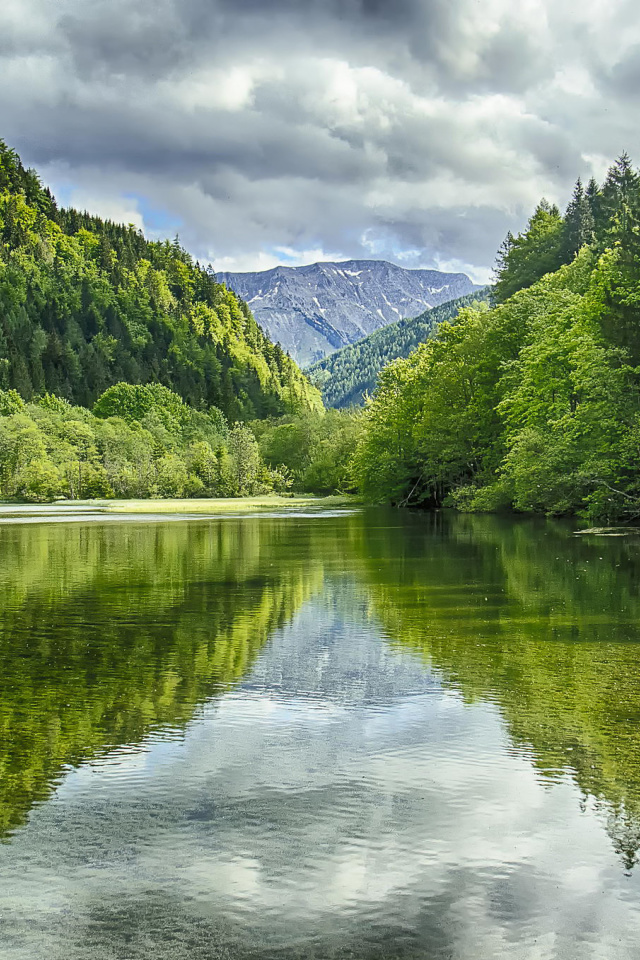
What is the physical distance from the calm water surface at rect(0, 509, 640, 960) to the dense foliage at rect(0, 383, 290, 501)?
12014 centimetres

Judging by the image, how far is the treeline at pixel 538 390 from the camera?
4297cm

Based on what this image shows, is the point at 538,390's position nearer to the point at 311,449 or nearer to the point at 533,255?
the point at 533,255

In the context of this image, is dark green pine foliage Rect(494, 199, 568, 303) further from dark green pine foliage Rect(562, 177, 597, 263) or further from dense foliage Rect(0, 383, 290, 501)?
dense foliage Rect(0, 383, 290, 501)

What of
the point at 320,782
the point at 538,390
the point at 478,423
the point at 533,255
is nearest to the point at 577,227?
the point at 533,255

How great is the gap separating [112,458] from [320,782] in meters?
143

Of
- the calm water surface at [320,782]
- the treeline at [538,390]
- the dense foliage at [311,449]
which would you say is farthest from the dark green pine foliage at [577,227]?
the calm water surface at [320,782]

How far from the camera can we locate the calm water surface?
571 cm

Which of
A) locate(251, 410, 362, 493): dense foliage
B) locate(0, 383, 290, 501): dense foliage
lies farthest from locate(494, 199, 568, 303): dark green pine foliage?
locate(0, 383, 290, 501): dense foliage

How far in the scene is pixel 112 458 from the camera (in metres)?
Answer: 148

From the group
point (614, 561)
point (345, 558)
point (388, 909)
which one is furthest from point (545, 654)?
point (345, 558)

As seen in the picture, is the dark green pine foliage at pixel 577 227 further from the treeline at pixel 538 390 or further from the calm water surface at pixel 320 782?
the calm water surface at pixel 320 782

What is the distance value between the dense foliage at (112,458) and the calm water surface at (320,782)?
120138 mm

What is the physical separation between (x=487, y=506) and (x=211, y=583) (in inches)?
1735

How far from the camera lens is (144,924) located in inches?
223
